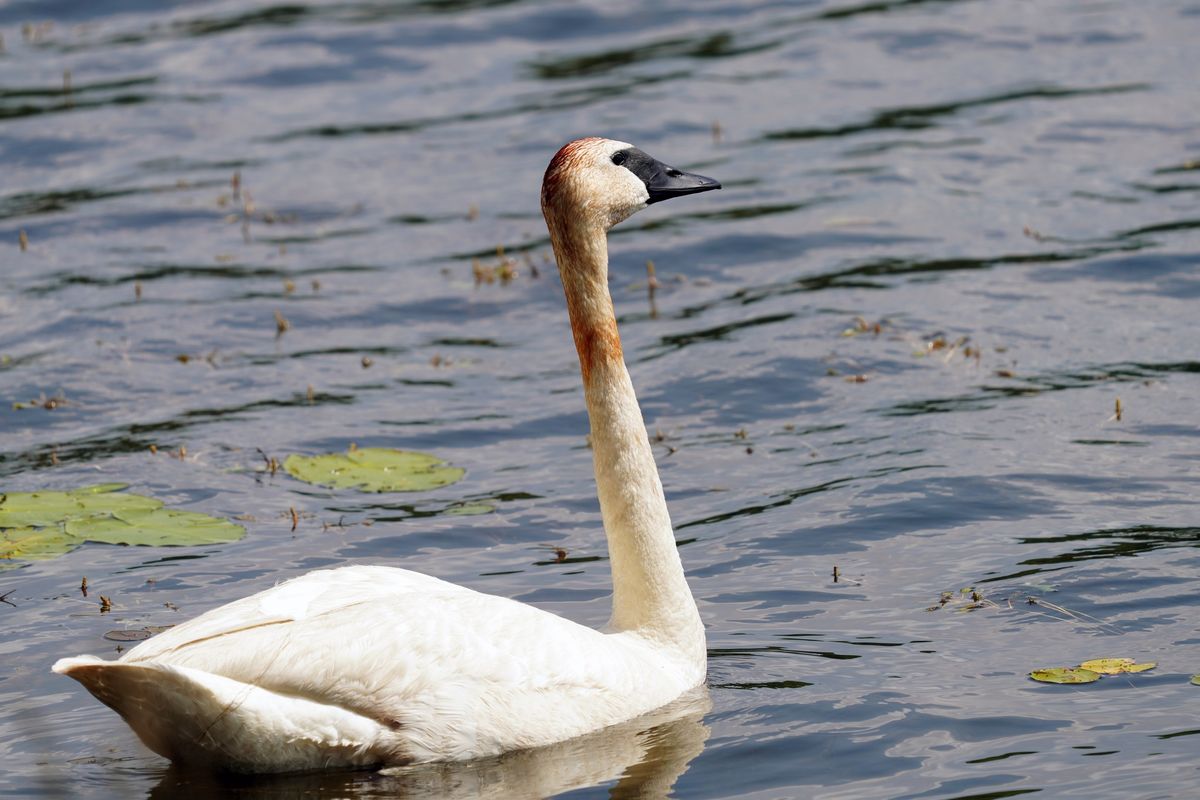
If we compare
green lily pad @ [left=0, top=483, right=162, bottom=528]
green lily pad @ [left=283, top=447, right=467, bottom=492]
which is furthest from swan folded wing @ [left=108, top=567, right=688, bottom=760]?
green lily pad @ [left=283, top=447, right=467, bottom=492]

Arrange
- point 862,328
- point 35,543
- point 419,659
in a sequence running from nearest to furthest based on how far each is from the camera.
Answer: point 419,659 < point 35,543 < point 862,328

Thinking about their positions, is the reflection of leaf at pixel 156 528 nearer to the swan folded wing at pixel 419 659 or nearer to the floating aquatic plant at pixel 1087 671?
the swan folded wing at pixel 419 659

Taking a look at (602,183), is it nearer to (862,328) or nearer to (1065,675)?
(1065,675)

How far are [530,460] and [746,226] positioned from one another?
17.2 ft

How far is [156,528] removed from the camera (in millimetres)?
9430

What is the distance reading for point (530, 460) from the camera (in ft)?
35.5

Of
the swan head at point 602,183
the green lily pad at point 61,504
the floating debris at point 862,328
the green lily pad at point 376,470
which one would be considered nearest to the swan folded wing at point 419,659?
the swan head at point 602,183

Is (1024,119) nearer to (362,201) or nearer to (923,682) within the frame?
(362,201)

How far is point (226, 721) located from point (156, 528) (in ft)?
11.7

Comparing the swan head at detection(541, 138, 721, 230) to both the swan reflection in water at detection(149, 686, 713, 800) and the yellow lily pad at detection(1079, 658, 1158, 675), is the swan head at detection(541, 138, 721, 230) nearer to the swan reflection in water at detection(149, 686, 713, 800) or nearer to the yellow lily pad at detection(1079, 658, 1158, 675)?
the swan reflection in water at detection(149, 686, 713, 800)

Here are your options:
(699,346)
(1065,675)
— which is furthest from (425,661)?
(699,346)

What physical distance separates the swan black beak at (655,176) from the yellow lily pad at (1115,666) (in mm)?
2494

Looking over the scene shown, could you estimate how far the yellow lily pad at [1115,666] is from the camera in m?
7.14

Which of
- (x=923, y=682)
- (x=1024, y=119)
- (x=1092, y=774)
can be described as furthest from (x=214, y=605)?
(x=1024, y=119)
